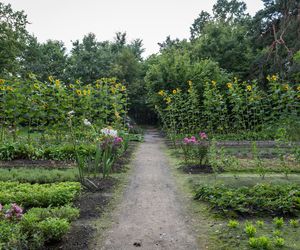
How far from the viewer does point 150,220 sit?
430 centimetres

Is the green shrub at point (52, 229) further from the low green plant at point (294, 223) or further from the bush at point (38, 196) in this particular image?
the low green plant at point (294, 223)

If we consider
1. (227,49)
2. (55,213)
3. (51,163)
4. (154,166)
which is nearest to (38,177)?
(51,163)

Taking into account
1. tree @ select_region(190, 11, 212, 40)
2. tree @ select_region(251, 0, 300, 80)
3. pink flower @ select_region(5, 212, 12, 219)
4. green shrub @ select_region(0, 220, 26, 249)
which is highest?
tree @ select_region(190, 11, 212, 40)

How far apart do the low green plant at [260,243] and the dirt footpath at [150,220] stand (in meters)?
0.59

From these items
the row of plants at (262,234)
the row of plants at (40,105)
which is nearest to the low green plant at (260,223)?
the row of plants at (262,234)

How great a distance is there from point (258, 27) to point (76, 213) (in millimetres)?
17646

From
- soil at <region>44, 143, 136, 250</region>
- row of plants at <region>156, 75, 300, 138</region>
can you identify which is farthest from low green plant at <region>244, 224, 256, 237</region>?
row of plants at <region>156, 75, 300, 138</region>

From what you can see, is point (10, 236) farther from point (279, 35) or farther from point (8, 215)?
point (279, 35)

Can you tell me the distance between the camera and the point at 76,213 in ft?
13.3

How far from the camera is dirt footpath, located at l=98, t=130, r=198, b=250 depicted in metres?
3.56

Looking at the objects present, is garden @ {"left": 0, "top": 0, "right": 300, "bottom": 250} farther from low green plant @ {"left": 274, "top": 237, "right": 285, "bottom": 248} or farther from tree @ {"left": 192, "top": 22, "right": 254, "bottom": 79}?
tree @ {"left": 192, "top": 22, "right": 254, "bottom": 79}

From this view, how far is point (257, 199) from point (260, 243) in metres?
1.32

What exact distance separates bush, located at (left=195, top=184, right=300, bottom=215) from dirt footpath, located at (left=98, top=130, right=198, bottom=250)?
0.52 meters

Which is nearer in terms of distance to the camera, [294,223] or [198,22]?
[294,223]
